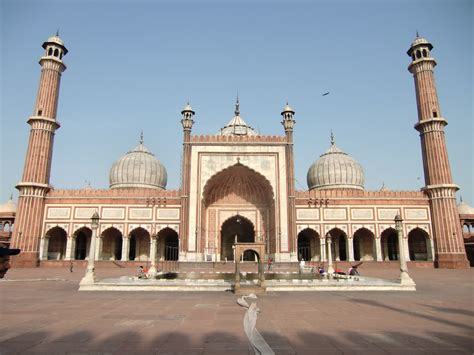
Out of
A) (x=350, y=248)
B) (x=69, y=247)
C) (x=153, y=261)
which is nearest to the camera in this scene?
(x=153, y=261)

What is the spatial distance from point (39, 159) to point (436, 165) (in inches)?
1146

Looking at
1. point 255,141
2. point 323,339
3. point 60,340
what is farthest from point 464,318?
point 255,141

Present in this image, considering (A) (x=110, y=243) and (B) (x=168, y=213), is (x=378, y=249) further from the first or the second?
(A) (x=110, y=243)

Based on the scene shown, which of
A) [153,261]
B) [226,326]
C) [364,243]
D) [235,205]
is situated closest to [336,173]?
[364,243]

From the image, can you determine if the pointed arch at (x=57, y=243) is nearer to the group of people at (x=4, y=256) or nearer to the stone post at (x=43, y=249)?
the stone post at (x=43, y=249)

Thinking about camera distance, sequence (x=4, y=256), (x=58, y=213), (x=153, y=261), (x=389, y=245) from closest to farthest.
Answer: (x=4, y=256)
(x=153, y=261)
(x=58, y=213)
(x=389, y=245)

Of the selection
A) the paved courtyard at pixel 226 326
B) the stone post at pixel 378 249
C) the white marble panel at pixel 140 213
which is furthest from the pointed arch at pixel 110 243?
the paved courtyard at pixel 226 326

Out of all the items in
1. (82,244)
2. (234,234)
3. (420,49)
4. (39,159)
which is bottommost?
(82,244)

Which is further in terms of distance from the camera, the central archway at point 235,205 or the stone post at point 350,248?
the central archway at point 235,205

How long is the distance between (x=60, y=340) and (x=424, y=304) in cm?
694

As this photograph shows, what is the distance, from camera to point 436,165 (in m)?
25.7

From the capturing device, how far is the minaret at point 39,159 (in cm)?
2417

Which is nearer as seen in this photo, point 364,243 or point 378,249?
point 378,249

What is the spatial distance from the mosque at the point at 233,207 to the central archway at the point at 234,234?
21cm
